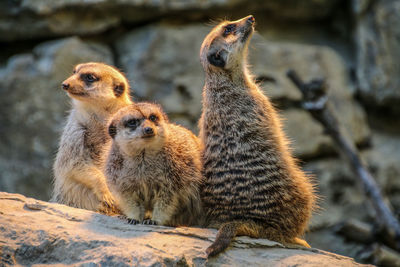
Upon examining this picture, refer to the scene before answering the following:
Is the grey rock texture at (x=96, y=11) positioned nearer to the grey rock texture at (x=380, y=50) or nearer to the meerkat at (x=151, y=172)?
the grey rock texture at (x=380, y=50)

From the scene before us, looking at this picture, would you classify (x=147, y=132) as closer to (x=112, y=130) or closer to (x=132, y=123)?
(x=132, y=123)

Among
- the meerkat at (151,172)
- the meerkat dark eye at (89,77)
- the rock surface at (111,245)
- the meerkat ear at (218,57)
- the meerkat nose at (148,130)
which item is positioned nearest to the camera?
the rock surface at (111,245)

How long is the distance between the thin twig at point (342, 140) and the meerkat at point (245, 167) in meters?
1.50

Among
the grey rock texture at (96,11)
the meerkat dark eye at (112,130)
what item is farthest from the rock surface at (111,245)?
the grey rock texture at (96,11)

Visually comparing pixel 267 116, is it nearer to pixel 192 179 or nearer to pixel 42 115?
pixel 192 179

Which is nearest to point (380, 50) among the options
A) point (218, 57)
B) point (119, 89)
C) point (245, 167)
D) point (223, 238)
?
point (218, 57)

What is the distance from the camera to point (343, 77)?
229 inches

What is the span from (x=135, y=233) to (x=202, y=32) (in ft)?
11.9

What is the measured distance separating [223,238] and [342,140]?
2.57 m

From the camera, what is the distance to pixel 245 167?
2.69 metres

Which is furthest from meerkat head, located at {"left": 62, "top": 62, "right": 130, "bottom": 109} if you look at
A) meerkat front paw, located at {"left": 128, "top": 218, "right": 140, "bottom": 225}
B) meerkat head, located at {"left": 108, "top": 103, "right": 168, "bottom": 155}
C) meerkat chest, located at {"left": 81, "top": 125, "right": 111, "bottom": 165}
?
meerkat front paw, located at {"left": 128, "top": 218, "right": 140, "bottom": 225}

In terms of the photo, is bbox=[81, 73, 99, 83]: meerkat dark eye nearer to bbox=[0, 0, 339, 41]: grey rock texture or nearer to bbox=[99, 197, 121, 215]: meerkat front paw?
bbox=[99, 197, 121, 215]: meerkat front paw

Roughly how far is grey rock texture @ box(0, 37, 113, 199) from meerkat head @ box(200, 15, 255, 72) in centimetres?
259

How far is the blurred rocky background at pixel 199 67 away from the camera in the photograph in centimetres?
520
